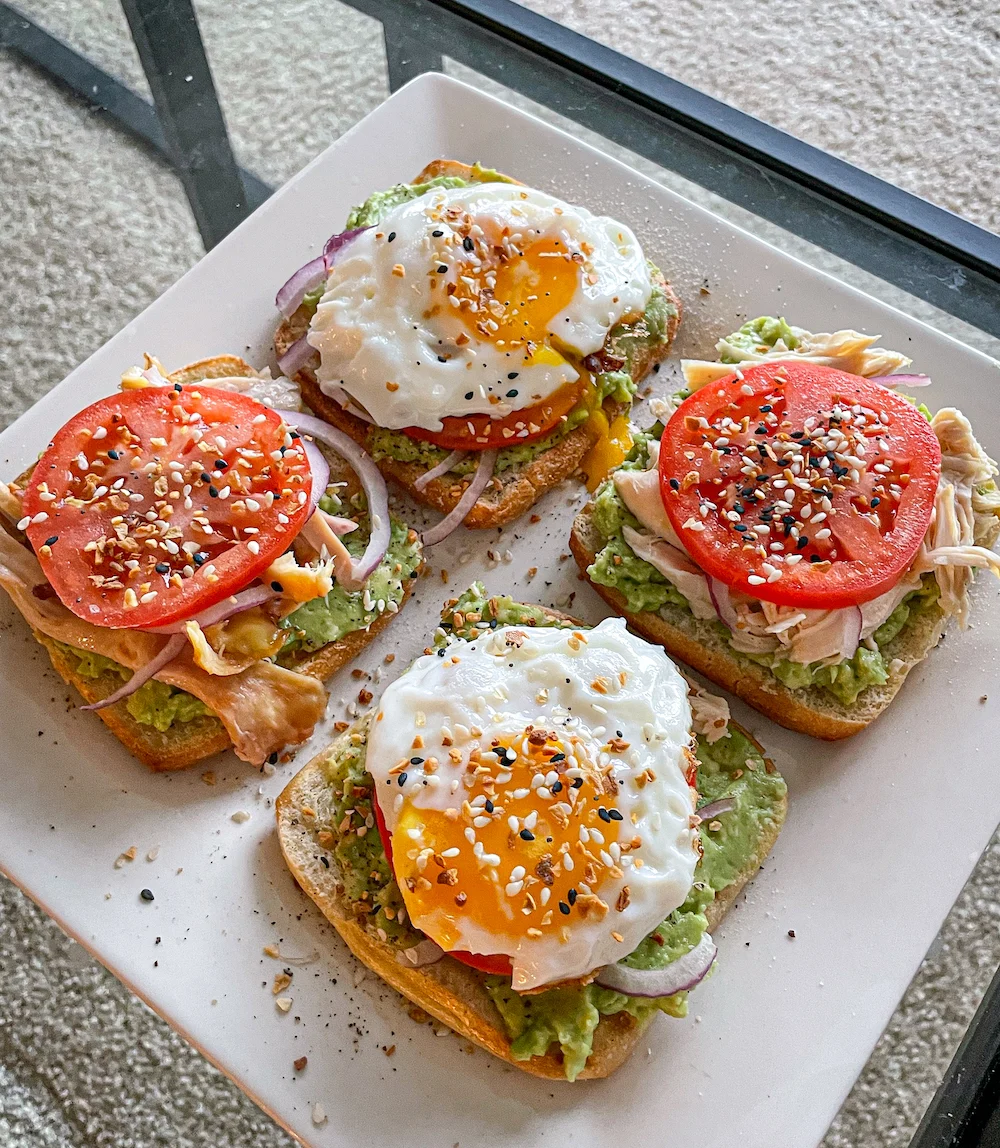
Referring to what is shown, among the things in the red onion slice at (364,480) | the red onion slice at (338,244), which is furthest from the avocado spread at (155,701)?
the red onion slice at (338,244)

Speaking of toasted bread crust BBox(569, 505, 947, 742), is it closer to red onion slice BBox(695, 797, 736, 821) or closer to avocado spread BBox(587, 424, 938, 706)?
avocado spread BBox(587, 424, 938, 706)

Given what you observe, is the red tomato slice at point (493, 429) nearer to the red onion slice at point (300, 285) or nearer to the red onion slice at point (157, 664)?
the red onion slice at point (300, 285)

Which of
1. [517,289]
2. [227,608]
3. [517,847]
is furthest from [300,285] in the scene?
[517,847]

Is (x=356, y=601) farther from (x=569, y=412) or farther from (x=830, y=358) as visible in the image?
(x=830, y=358)

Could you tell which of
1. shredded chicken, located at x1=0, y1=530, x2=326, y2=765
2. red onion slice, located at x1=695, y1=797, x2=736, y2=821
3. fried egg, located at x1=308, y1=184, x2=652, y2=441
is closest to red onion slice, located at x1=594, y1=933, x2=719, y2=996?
red onion slice, located at x1=695, y1=797, x2=736, y2=821

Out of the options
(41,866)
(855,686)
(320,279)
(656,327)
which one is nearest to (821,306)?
(656,327)

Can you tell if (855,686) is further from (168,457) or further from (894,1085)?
(168,457)
